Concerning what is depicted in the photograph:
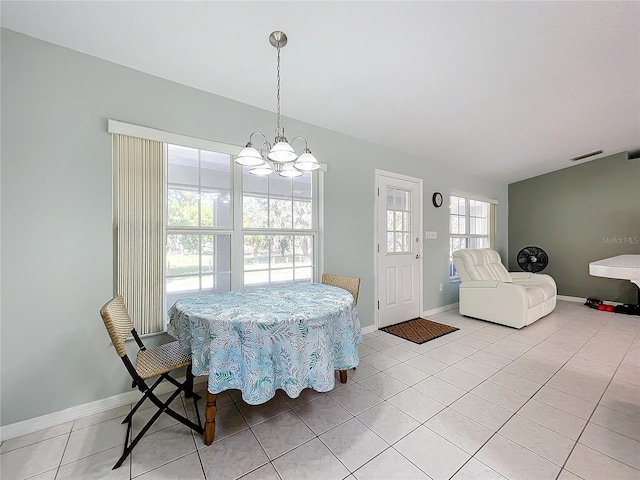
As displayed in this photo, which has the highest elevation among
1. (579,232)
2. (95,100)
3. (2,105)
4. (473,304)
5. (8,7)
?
(8,7)

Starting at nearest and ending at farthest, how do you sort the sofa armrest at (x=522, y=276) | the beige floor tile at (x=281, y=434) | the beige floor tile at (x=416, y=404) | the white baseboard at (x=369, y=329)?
1. the beige floor tile at (x=281, y=434)
2. the beige floor tile at (x=416, y=404)
3. the white baseboard at (x=369, y=329)
4. the sofa armrest at (x=522, y=276)

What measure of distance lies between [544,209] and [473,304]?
3.11m

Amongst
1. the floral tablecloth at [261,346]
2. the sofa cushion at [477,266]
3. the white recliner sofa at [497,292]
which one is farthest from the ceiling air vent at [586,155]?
the floral tablecloth at [261,346]

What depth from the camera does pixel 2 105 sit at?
5.35ft

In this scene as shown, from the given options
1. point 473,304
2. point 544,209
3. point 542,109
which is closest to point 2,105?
point 542,109

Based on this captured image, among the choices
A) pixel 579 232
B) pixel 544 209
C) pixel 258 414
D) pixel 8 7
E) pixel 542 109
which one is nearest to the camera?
pixel 8 7

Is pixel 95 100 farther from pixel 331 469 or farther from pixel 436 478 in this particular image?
pixel 436 478

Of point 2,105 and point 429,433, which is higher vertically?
point 2,105

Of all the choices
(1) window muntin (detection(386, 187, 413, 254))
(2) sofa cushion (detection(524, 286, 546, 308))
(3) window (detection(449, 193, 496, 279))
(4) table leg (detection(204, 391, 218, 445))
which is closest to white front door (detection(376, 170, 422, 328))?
(1) window muntin (detection(386, 187, 413, 254))

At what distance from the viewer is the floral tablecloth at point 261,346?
1452mm

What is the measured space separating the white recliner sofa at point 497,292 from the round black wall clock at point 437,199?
831mm

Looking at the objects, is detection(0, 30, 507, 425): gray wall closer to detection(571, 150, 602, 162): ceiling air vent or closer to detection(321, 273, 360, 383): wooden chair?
detection(321, 273, 360, 383): wooden chair

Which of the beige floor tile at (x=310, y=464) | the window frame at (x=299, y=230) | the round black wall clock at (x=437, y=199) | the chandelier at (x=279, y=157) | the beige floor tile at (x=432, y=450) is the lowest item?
the beige floor tile at (x=310, y=464)

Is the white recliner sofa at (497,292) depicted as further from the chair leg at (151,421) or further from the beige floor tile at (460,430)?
the chair leg at (151,421)
